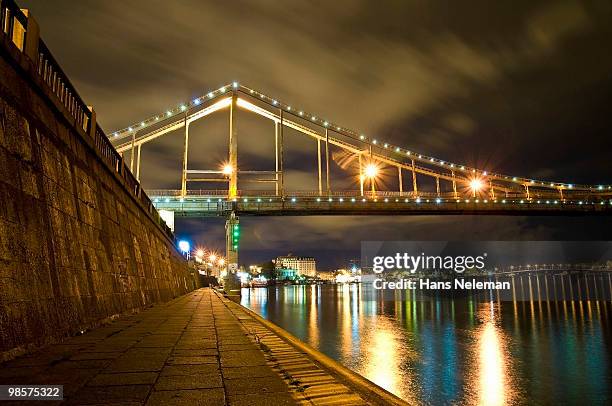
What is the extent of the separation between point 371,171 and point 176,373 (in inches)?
2968

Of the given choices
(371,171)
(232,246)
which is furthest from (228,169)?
(371,171)

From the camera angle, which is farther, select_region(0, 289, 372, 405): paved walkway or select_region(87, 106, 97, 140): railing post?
select_region(87, 106, 97, 140): railing post

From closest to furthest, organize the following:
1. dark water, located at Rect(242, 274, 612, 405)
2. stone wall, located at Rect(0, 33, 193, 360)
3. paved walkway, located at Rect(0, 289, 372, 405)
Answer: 1. paved walkway, located at Rect(0, 289, 372, 405)
2. stone wall, located at Rect(0, 33, 193, 360)
3. dark water, located at Rect(242, 274, 612, 405)

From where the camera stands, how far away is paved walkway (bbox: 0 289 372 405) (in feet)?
13.1

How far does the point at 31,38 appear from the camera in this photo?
7238 millimetres

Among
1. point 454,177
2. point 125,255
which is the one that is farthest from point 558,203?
point 125,255

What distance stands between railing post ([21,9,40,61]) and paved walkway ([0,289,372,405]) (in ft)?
15.3

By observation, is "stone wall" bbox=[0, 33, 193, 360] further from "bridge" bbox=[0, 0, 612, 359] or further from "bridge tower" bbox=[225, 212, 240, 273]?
"bridge tower" bbox=[225, 212, 240, 273]

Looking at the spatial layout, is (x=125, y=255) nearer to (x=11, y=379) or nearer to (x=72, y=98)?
(x=72, y=98)

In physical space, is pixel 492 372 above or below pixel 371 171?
below

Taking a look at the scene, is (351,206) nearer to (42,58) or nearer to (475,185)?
(475,185)

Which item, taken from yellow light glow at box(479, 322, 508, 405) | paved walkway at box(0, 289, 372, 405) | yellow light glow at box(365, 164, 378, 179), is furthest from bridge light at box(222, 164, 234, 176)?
paved walkway at box(0, 289, 372, 405)

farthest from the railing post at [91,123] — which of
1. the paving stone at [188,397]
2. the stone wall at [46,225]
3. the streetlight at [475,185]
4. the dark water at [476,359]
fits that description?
the streetlight at [475,185]

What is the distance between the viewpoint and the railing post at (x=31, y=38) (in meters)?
7.09
